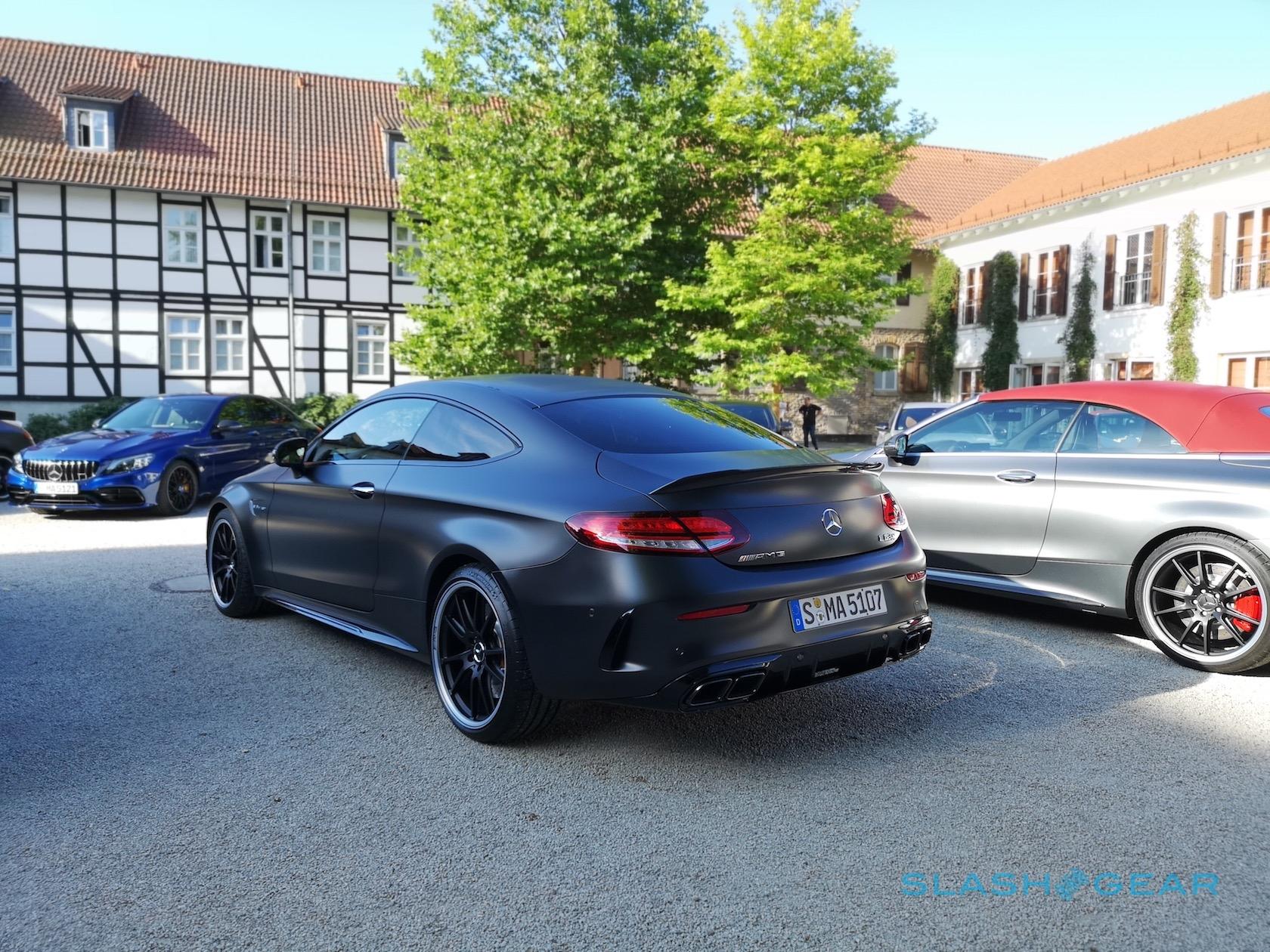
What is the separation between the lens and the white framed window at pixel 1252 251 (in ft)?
78.4

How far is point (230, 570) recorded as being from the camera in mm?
6633

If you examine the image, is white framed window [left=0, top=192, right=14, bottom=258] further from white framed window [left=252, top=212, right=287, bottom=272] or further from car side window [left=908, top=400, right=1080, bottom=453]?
car side window [left=908, top=400, right=1080, bottom=453]

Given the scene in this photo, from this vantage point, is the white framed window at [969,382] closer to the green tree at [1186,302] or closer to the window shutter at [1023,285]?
the window shutter at [1023,285]

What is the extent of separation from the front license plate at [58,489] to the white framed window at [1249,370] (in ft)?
76.8

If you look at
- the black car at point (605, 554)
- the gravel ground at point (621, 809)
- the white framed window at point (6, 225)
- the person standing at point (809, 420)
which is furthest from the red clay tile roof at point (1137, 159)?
the white framed window at point (6, 225)

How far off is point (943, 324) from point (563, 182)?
1728 centimetres

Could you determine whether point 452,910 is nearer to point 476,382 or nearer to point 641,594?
point 641,594

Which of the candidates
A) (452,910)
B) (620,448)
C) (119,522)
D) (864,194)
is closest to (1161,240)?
(864,194)

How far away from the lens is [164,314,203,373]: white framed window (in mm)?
28641

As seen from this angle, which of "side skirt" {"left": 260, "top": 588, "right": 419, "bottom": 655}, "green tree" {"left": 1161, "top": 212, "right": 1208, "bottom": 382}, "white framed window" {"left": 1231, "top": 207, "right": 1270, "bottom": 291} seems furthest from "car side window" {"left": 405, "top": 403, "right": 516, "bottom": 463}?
"green tree" {"left": 1161, "top": 212, "right": 1208, "bottom": 382}

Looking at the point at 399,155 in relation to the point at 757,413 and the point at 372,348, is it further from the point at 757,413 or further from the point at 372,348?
the point at 757,413

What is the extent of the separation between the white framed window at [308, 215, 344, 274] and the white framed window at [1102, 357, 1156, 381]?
21795 mm

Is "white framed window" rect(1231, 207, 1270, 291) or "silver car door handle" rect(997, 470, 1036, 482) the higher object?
"white framed window" rect(1231, 207, 1270, 291)

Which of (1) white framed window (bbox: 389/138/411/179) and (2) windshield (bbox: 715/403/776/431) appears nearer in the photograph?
(2) windshield (bbox: 715/403/776/431)
